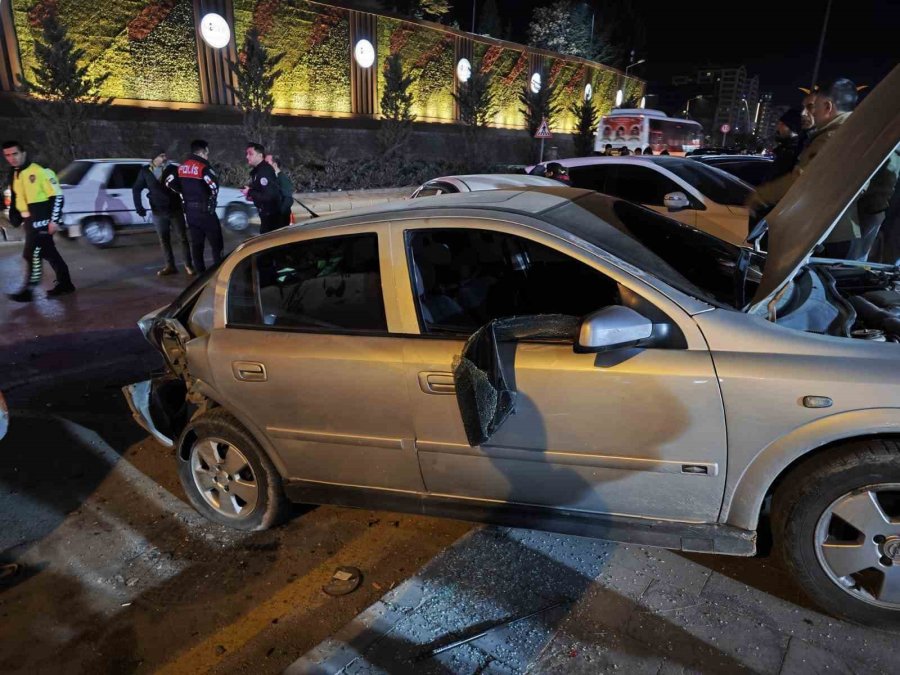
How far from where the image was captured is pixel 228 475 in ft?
10.6

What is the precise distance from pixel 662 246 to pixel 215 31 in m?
23.5

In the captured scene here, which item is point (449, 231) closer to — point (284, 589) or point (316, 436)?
point (316, 436)

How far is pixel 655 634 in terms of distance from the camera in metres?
2.41

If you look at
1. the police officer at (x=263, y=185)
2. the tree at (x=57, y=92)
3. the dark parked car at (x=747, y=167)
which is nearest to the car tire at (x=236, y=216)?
the police officer at (x=263, y=185)

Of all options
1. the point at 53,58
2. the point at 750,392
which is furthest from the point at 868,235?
the point at 53,58

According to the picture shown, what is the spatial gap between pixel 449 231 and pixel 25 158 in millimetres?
6680

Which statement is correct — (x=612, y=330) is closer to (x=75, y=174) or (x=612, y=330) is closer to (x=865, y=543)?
(x=865, y=543)

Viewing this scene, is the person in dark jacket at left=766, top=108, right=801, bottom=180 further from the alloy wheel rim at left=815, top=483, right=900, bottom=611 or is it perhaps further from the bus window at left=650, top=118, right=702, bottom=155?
the bus window at left=650, top=118, right=702, bottom=155

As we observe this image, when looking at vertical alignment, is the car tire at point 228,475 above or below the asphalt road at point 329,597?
above

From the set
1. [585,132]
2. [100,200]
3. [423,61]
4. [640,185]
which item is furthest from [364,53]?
[640,185]

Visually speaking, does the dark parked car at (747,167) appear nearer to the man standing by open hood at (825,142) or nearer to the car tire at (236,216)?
the man standing by open hood at (825,142)

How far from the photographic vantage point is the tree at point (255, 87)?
20.9m

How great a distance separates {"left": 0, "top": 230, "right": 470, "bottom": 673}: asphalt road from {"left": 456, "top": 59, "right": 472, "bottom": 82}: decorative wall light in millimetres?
30553

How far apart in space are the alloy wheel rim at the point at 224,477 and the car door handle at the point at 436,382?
3.80 feet
